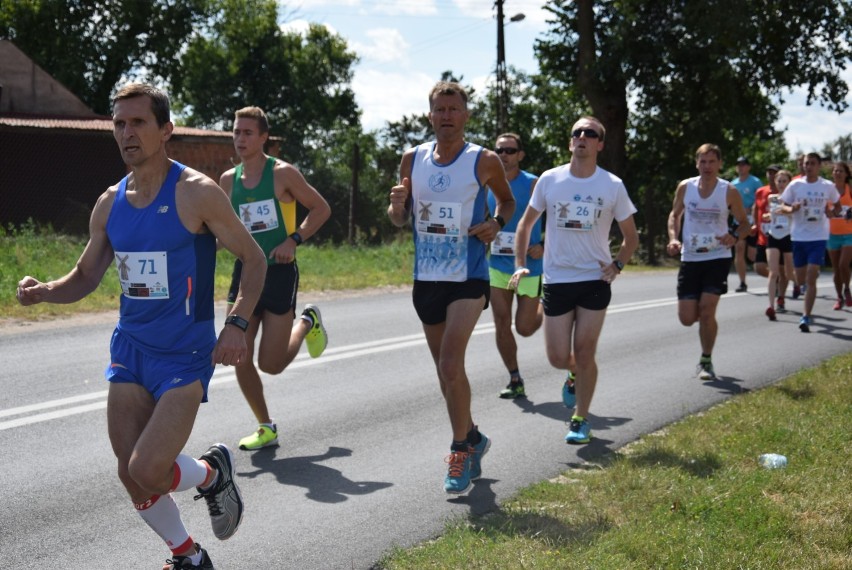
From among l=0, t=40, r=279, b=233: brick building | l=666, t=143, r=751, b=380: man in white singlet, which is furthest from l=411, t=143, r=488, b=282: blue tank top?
l=0, t=40, r=279, b=233: brick building

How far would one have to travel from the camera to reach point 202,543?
507 cm

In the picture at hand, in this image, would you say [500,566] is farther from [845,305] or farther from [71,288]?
[845,305]

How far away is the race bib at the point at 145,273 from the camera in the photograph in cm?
426

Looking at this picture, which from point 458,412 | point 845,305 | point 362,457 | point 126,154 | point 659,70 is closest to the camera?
point 126,154

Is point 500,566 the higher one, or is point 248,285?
point 248,285

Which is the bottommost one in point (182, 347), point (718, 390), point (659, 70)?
point (718, 390)

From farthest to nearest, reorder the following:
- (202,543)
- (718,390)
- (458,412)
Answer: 1. (718,390)
2. (458,412)
3. (202,543)

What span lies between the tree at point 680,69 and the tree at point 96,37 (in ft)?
79.1

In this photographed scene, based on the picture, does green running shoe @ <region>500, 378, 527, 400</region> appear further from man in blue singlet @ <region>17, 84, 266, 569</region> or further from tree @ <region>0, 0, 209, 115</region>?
tree @ <region>0, 0, 209, 115</region>

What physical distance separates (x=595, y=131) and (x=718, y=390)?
344 cm

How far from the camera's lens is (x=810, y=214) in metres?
13.6

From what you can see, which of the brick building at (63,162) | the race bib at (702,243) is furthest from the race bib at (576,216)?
the brick building at (63,162)

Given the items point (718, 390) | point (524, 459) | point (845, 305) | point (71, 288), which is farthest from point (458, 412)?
point (845, 305)

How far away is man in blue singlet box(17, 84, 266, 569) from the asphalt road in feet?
2.52
